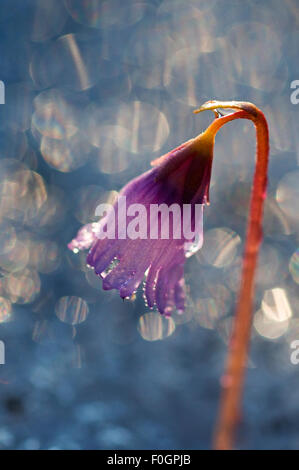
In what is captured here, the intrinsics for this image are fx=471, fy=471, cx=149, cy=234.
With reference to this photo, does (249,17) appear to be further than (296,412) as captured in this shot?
Yes

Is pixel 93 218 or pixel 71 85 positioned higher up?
pixel 71 85

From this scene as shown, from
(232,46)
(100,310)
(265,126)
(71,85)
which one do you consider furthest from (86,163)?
(265,126)

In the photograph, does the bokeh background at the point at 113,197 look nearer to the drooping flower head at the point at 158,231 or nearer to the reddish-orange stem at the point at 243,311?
the drooping flower head at the point at 158,231

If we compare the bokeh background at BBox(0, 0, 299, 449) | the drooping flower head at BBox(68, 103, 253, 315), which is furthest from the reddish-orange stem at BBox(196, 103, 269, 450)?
the bokeh background at BBox(0, 0, 299, 449)

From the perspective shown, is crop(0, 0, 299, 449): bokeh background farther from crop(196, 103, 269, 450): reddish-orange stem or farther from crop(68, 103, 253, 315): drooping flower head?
crop(196, 103, 269, 450): reddish-orange stem

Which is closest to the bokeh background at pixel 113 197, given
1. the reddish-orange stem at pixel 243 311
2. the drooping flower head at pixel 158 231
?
the drooping flower head at pixel 158 231

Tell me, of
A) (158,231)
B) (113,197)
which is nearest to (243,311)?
(158,231)
